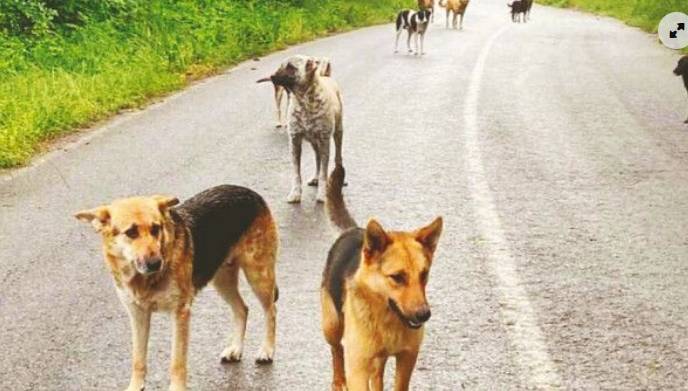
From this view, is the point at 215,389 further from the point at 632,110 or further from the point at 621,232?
the point at 632,110

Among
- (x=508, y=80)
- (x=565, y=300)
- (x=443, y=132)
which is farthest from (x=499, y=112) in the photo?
(x=565, y=300)

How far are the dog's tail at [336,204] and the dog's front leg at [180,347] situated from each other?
99 centimetres

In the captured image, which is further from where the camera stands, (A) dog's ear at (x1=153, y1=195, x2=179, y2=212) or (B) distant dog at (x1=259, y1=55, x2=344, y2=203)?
(B) distant dog at (x1=259, y1=55, x2=344, y2=203)

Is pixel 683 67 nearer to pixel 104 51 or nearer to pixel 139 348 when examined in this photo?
pixel 104 51

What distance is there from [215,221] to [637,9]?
34717mm

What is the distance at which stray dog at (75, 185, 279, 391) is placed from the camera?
4.67m

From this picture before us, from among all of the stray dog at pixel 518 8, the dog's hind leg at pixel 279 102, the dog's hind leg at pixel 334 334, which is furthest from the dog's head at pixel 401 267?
the stray dog at pixel 518 8

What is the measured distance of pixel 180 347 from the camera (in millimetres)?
4996

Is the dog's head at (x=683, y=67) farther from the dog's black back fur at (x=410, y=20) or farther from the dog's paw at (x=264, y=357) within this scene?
the dog's paw at (x=264, y=357)

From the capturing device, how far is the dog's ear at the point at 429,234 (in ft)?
14.2

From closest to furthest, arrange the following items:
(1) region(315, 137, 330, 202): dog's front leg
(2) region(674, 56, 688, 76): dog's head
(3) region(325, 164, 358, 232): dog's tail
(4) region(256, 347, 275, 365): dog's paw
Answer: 1. (3) region(325, 164, 358, 232): dog's tail
2. (4) region(256, 347, 275, 365): dog's paw
3. (1) region(315, 137, 330, 202): dog's front leg
4. (2) region(674, 56, 688, 76): dog's head

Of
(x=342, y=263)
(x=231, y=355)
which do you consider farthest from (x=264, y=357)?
(x=342, y=263)

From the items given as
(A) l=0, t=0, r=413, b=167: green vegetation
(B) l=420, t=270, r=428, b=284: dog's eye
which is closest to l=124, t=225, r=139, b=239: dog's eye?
(B) l=420, t=270, r=428, b=284: dog's eye

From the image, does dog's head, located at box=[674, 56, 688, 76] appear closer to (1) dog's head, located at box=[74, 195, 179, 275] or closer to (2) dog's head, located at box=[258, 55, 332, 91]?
(2) dog's head, located at box=[258, 55, 332, 91]
